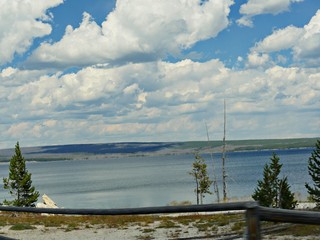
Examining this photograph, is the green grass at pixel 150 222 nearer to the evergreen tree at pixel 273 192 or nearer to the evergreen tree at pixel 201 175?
the evergreen tree at pixel 273 192

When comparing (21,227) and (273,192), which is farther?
(273,192)

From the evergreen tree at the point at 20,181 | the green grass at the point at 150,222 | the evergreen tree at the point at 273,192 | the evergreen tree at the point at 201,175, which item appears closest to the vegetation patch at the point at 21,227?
the green grass at the point at 150,222

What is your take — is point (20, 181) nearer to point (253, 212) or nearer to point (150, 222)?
point (150, 222)

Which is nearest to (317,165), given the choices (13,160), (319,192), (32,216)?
(319,192)

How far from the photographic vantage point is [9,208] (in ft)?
21.4

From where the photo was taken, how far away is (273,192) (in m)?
64.9

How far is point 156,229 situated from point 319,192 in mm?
65530

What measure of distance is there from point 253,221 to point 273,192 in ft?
208

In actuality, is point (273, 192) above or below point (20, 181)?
below

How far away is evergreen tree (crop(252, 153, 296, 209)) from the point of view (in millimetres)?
61312

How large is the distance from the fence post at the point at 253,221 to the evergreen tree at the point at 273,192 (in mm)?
58038

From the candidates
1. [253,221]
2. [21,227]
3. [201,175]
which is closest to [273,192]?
[201,175]

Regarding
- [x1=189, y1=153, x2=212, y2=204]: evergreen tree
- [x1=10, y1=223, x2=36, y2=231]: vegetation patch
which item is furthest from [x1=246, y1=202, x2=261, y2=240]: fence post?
[x1=189, y1=153, x2=212, y2=204]: evergreen tree

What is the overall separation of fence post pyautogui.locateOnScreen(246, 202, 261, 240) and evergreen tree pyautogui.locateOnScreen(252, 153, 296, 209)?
190 feet
